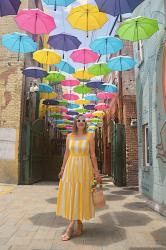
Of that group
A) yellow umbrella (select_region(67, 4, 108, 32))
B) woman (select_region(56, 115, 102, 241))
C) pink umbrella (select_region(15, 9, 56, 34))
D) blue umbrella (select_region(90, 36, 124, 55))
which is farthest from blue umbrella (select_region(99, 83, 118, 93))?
woman (select_region(56, 115, 102, 241))

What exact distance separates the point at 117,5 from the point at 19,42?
4480 millimetres

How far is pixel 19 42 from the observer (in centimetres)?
1026

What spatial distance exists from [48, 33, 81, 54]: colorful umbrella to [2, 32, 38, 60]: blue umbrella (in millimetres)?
804

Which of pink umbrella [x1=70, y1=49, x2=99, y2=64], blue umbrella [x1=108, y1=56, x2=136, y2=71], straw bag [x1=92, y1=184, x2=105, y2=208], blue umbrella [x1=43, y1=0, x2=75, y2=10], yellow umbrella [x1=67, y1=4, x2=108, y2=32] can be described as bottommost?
straw bag [x1=92, y1=184, x2=105, y2=208]

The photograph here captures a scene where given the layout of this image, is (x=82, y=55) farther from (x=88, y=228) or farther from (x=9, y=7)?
(x=88, y=228)

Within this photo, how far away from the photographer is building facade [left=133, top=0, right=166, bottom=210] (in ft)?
25.7

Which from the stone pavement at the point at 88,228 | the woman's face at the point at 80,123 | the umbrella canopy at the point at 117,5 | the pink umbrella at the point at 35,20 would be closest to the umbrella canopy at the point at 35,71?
the pink umbrella at the point at 35,20

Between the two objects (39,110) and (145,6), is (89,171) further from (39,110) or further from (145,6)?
(39,110)

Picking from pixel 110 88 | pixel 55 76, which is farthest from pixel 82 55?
pixel 110 88

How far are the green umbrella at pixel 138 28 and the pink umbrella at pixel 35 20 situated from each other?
6.75 ft

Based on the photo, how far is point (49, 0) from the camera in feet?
26.7

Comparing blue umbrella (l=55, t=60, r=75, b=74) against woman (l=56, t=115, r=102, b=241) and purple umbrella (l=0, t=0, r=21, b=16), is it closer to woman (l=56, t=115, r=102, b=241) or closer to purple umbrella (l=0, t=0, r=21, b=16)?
purple umbrella (l=0, t=0, r=21, b=16)

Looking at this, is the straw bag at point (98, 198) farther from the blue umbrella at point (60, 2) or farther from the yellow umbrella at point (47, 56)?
the yellow umbrella at point (47, 56)

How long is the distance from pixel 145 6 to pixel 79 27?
2.87m
